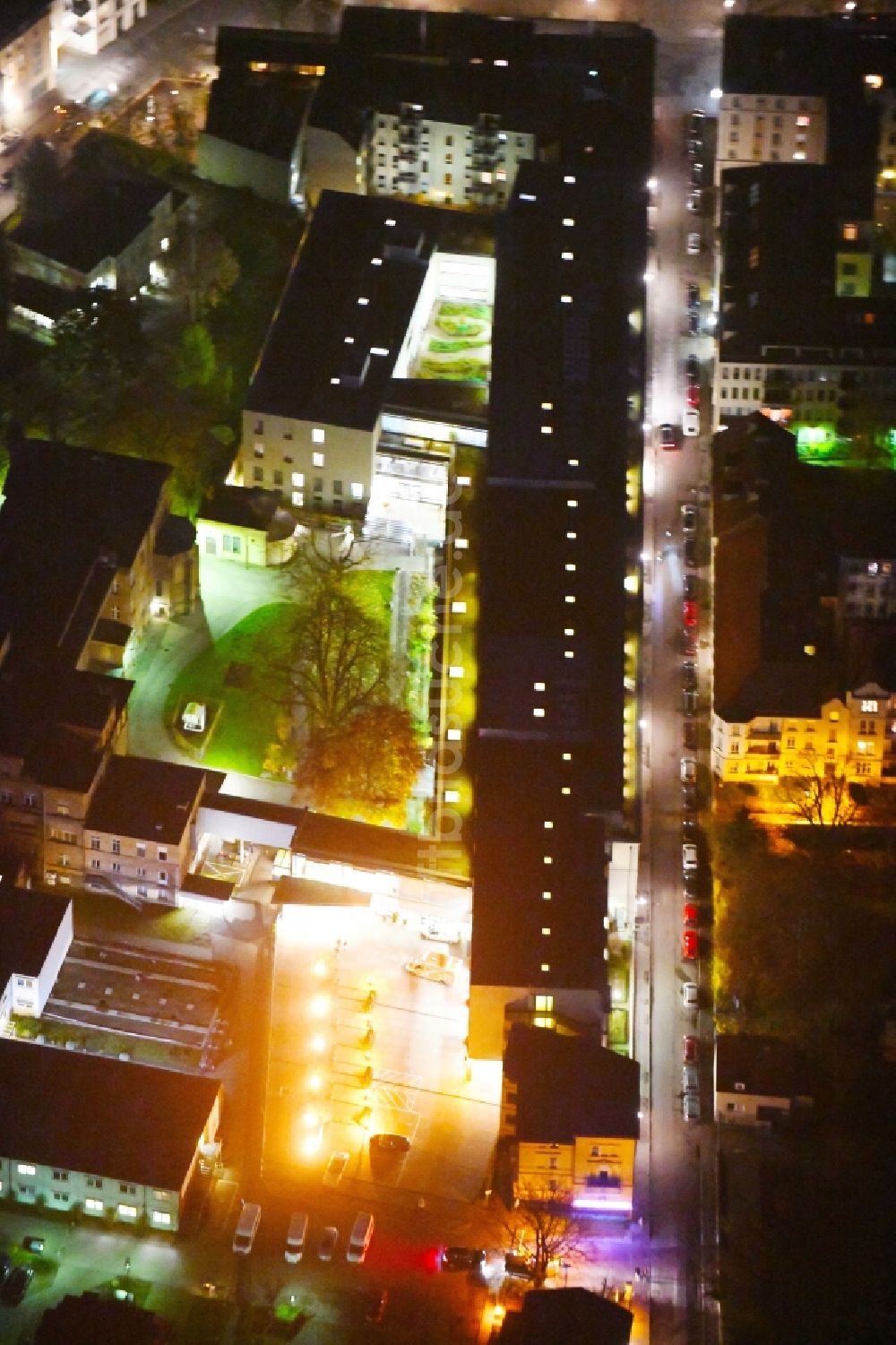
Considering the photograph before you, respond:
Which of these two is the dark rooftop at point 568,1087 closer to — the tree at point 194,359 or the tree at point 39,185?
the tree at point 194,359

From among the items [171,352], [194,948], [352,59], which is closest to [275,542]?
[171,352]

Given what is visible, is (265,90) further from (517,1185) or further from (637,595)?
(517,1185)

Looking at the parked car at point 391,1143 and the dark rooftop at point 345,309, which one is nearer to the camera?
the parked car at point 391,1143

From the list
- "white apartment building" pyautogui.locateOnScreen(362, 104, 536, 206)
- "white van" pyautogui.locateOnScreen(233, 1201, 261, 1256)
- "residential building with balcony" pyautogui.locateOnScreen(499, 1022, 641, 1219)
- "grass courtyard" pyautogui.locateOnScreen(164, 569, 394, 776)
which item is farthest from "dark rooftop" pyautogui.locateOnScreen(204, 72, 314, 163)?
"white van" pyautogui.locateOnScreen(233, 1201, 261, 1256)

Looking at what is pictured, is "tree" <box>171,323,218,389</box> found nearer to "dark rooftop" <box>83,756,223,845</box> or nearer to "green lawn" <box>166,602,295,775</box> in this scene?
"green lawn" <box>166,602,295,775</box>

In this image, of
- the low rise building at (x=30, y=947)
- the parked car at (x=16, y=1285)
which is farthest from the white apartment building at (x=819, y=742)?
the parked car at (x=16, y=1285)

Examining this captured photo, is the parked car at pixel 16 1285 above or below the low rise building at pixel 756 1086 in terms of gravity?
below
